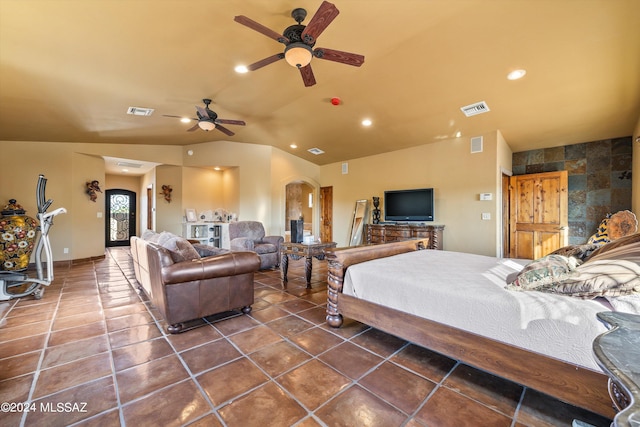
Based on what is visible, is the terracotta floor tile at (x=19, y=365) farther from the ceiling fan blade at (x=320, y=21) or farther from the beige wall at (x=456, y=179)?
the beige wall at (x=456, y=179)

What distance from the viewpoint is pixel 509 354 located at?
5.17ft

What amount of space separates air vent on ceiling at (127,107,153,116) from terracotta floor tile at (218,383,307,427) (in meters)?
4.79

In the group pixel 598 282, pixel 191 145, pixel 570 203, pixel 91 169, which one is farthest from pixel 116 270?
pixel 570 203

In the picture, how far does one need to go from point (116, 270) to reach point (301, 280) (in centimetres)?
391

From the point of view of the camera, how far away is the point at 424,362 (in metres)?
2.03

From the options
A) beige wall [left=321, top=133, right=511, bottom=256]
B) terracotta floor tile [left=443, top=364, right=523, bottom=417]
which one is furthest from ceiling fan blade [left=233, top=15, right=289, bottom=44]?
beige wall [left=321, top=133, right=511, bottom=256]

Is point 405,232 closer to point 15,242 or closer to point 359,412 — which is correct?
point 359,412

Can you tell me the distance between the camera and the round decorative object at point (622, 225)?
3293mm

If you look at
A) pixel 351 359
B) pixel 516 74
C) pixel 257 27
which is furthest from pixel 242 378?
pixel 516 74

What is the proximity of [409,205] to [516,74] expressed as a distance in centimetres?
313

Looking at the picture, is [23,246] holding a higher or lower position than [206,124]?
lower

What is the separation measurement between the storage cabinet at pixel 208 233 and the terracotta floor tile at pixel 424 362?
241 inches

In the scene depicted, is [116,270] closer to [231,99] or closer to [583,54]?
[231,99]

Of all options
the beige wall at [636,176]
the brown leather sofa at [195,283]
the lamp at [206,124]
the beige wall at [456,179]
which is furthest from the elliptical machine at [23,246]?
the beige wall at [636,176]
